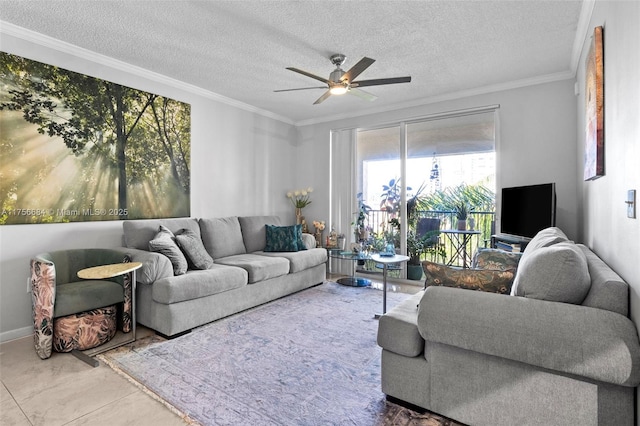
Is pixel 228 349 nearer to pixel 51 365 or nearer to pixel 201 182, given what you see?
pixel 51 365

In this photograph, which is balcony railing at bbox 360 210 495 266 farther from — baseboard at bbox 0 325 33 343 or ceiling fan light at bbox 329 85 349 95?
baseboard at bbox 0 325 33 343

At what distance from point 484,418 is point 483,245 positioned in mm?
3416

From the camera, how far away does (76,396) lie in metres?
1.98

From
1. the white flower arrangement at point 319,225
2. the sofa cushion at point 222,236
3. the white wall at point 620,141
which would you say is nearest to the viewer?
the white wall at point 620,141

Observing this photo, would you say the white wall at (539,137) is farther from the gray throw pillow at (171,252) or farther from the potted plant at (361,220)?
the gray throw pillow at (171,252)

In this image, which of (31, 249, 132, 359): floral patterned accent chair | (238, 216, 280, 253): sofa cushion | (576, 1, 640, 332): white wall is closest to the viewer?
(576, 1, 640, 332): white wall

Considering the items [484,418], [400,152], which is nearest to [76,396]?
[484,418]

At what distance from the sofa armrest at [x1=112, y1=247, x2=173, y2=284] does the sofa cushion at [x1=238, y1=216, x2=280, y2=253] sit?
165cm

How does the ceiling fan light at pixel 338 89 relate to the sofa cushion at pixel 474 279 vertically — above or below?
above

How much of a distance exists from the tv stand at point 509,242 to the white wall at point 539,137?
624 mm

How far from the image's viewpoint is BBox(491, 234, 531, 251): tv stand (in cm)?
352

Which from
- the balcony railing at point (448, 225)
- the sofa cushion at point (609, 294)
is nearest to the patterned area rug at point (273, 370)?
the sofa cushion at point (609, 294)

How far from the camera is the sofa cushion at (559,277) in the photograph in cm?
152

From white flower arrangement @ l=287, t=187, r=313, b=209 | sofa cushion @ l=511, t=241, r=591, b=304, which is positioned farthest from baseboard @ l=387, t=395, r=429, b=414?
white flower arrangement @ l=287, t=187, r=313, b=209
